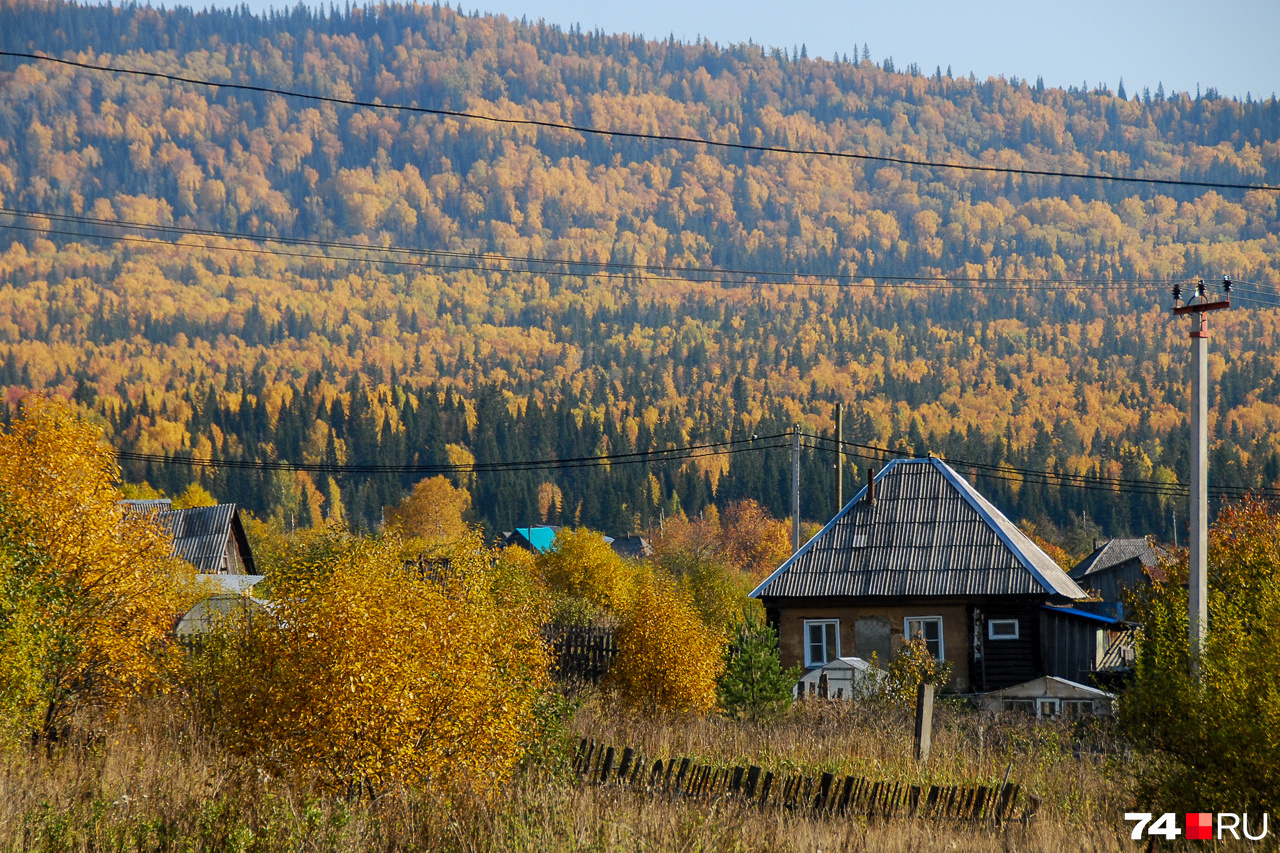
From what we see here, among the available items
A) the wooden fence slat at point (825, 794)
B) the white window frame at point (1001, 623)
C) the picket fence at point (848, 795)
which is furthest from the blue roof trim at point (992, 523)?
the wooden fence slat at point (825, 794)

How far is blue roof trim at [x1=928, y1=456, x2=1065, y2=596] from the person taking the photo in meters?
36.0

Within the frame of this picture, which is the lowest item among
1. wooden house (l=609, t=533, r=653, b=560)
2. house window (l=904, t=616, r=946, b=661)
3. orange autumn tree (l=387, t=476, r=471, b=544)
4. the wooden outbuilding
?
wooden house (l=609, t=533, r=653, b=560)

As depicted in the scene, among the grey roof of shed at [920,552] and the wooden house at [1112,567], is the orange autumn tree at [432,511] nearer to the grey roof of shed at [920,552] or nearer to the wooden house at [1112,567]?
the wooden house at [1112,567]

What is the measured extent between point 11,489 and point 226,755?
10.4 m

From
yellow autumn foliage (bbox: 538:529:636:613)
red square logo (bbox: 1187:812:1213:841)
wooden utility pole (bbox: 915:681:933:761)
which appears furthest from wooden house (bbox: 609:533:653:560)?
red square logo (bbox: 1187:812:1213:841)

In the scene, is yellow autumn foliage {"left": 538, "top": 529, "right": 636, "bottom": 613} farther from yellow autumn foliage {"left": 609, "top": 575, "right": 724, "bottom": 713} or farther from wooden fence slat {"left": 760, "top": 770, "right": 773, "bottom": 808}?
wooden fence slat {"left": 760, "top": 770, "right": 773, "bottom": 808}

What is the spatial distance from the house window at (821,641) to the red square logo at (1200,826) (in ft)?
85.9

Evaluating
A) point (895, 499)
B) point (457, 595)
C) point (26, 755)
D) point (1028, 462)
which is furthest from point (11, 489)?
point (1028, 462)

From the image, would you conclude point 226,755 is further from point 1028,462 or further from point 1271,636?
point 1028,462

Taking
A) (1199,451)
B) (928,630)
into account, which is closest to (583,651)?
(928,630)

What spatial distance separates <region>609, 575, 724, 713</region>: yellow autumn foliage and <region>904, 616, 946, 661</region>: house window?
9.34 m

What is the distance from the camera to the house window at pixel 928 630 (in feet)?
122
